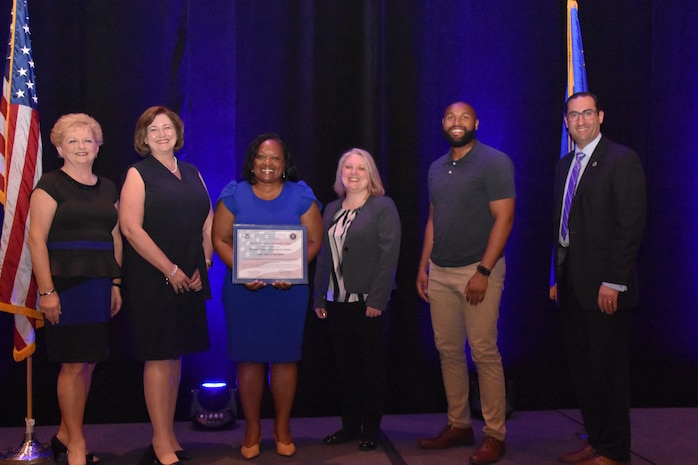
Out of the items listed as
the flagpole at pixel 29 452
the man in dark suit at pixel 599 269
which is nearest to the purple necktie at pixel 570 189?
the man in dark suit at pixel 599 269

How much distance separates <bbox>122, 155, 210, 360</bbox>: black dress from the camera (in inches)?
124

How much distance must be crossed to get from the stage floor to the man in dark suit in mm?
415

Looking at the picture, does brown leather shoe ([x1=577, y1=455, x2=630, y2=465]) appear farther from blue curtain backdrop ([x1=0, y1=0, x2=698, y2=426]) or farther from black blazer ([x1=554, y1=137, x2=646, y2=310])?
blue curtain backdrop ([x1=0, y1=0, x2=698, y2=426])

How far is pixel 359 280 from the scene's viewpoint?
3537mm

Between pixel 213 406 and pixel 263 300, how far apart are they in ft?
3.26

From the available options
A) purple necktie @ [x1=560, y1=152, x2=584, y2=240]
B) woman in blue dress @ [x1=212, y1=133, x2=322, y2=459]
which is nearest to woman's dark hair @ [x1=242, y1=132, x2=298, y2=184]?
woman in blue dress @ [x1=212, y1=133, x2=322, y2=459]

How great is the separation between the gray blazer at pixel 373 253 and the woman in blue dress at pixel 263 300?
0.63ft

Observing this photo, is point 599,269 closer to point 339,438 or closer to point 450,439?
point 450,439

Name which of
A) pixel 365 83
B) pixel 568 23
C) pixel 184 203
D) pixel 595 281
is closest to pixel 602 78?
pixel 568 23

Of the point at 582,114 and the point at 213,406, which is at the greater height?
the point at 582,114

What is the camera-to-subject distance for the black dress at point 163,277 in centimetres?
315

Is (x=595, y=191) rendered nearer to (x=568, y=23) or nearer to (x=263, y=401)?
(x=568, y=23)

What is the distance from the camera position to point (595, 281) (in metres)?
3.09

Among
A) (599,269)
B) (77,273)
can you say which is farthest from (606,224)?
(77,273)
